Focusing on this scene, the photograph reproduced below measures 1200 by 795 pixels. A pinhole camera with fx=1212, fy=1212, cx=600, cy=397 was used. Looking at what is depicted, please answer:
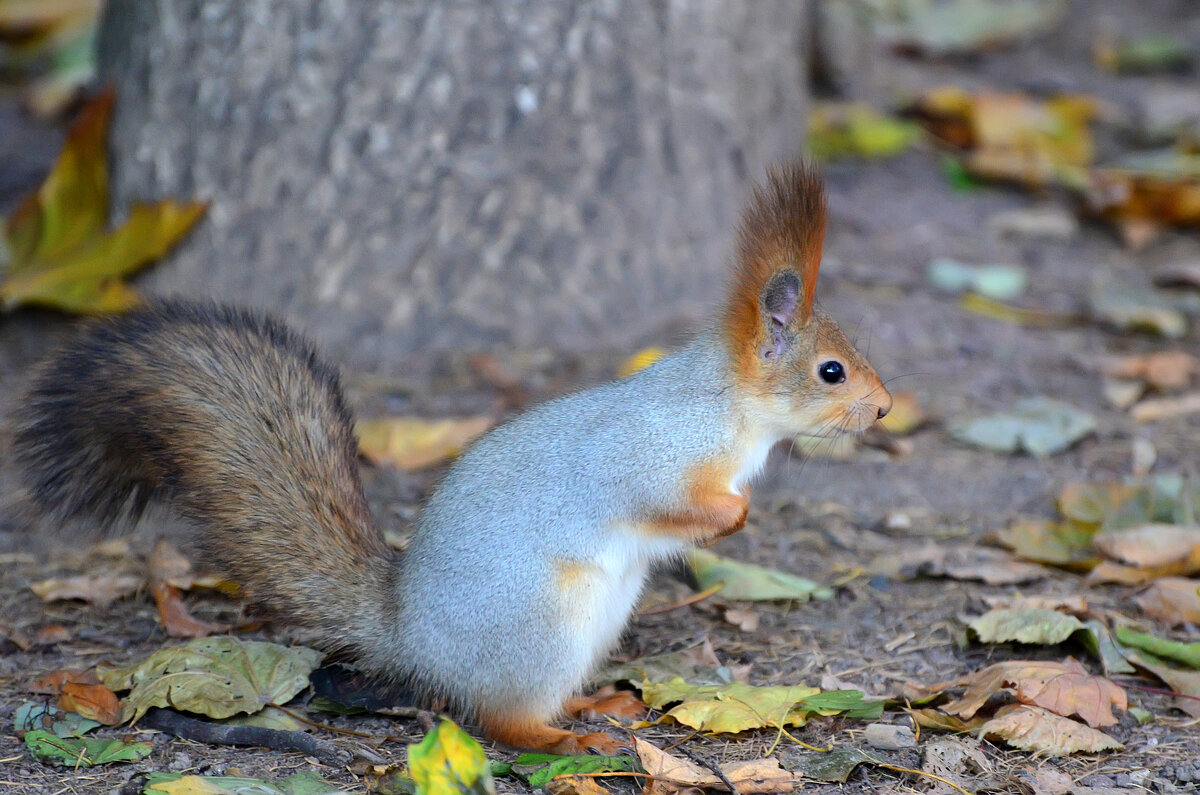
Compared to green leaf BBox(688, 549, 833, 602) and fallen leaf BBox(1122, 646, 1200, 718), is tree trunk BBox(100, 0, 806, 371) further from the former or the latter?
fallen leaf BBox(1122, 646, 1200, 718)

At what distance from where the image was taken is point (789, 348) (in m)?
1.91

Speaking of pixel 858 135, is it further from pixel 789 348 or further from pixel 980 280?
pixel 789 348

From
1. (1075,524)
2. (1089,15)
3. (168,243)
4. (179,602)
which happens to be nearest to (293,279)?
(168,243)

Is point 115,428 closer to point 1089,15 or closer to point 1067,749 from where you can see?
point 1067,749

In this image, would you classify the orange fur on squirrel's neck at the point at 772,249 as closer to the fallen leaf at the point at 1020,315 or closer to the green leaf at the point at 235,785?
the green leaf at the point at 235,785

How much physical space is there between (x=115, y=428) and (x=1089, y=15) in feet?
17.4

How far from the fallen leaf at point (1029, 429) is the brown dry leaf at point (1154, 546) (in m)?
0.48

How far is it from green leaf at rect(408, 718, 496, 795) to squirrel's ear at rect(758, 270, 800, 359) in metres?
0.82

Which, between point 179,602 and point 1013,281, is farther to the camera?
point 1013,281

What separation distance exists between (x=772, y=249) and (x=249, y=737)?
1037 millimetres

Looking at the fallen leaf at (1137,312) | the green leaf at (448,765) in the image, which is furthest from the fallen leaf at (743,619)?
the fallen leaf at (1137,312)

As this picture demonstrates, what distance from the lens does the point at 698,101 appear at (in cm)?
315

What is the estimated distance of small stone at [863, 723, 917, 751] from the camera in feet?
5.69

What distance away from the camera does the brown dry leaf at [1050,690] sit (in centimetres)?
177
